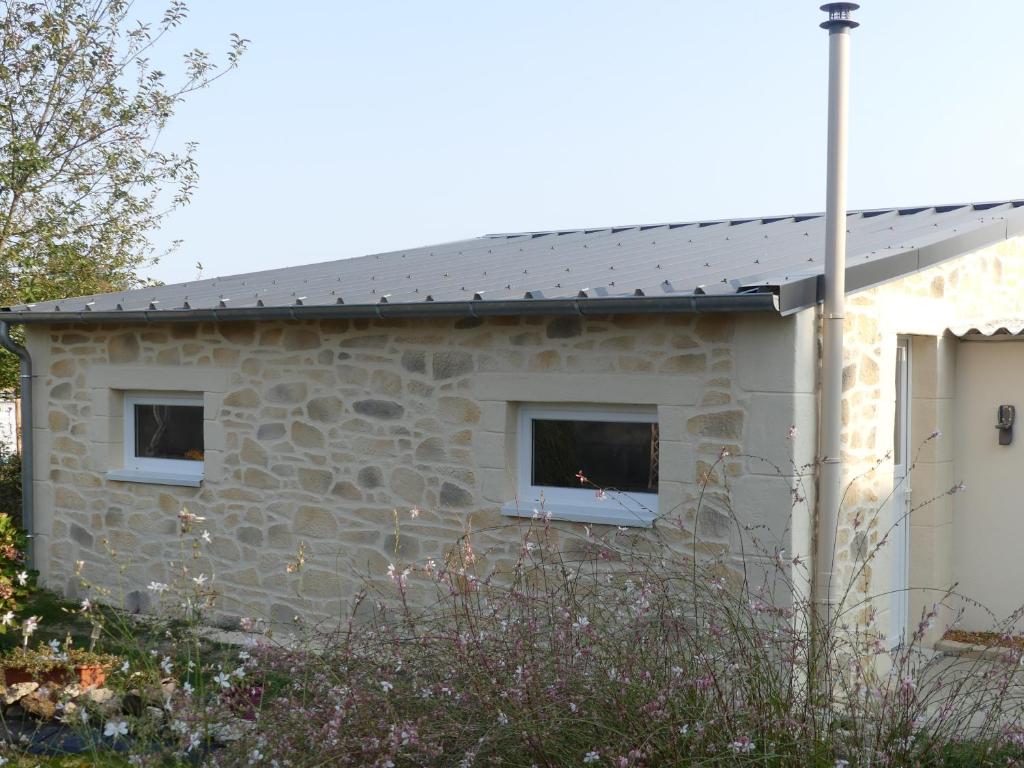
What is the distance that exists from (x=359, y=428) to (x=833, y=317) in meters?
3.17

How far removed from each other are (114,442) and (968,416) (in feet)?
20.7

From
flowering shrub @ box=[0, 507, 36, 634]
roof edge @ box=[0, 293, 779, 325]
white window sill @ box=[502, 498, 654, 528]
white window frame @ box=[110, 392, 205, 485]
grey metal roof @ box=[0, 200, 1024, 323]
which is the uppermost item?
grey metal roof @ box=[0, 200, 1024, 323]

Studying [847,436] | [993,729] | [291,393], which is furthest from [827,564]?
[291,393]

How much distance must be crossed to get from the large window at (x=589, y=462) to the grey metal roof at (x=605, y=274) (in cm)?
77

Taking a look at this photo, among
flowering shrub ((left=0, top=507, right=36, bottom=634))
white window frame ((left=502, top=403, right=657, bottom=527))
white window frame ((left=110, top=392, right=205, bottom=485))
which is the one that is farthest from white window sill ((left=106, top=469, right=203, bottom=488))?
white window frame ((left=502, top=403, right=657, bottom=527))

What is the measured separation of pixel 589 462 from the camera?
21.9ft

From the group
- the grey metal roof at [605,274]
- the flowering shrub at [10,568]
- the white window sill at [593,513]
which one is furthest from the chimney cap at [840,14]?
the flowering shrub at [10,568]

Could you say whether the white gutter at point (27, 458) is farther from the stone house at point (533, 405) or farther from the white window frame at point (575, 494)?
the white window frame at point (575, 494)

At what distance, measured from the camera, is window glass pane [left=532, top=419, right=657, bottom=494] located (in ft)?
21.3

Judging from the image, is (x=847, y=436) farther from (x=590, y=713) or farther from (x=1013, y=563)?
(x=590, y=713)

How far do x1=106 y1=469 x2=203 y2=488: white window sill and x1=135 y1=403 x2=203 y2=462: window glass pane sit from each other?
160mm

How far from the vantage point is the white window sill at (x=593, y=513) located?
6363mm

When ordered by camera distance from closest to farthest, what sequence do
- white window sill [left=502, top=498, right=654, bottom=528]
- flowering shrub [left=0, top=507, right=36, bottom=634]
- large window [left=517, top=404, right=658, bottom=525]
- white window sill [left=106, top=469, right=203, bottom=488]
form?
1. white window sill [left=502, top=498, right=654, bottom=528]
2. large window [left=517, top=404, right=658, bottom=525]
3. flowering shrub [left=0, top=507, right=36, bottom=634]
4. white window sill [left=106, top=469, right=203, bottom=488]

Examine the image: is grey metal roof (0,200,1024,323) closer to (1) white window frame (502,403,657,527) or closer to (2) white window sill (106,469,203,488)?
(1) white window frame (502,403,657,527)
